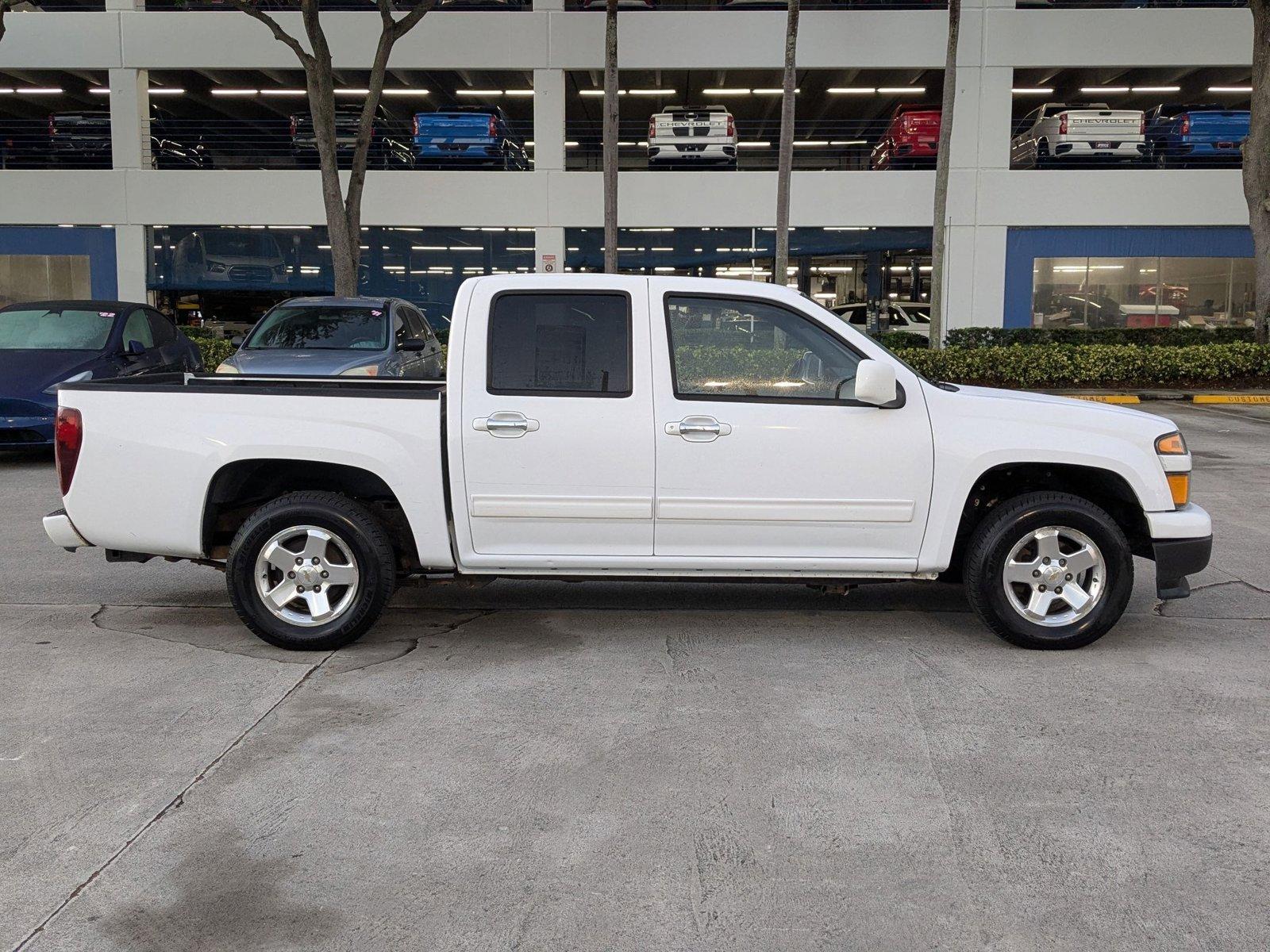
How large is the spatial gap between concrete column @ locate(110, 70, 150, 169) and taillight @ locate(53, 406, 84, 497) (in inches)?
956

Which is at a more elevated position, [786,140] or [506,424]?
[786,140]

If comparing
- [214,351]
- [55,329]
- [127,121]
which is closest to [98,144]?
[127,121]

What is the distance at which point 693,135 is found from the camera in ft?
85.6

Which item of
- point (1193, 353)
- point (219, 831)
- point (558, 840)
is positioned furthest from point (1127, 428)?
point (1193, 353)

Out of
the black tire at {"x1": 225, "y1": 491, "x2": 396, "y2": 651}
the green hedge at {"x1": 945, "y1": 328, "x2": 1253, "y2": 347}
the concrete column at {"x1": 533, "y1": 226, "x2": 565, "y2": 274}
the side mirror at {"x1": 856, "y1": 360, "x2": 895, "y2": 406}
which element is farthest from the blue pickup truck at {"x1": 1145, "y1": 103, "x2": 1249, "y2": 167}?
the black tire at {"x1": 225, "y1": 491, "x2": 396, "y2": 651}

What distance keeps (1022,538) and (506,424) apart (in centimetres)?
259

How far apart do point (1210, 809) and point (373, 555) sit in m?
3.74

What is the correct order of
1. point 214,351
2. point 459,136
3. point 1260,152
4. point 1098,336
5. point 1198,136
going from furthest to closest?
1. point 459,136
2. point 1198,136
3. point 1098,336
4. point 214,351
5. point 1260,152

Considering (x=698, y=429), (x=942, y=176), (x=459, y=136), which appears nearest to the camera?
(x=698, y=429)

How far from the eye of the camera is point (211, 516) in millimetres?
5883

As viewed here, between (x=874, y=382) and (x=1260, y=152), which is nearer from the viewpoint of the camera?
(x=874, y=382)

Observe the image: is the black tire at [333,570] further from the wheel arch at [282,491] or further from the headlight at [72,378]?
the headlight at [72,378]

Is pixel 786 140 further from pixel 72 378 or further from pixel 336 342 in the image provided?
pixel 72 378

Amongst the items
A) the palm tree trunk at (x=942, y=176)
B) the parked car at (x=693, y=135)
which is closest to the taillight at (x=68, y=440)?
the palm tree trunk at (x=942, y=176)
